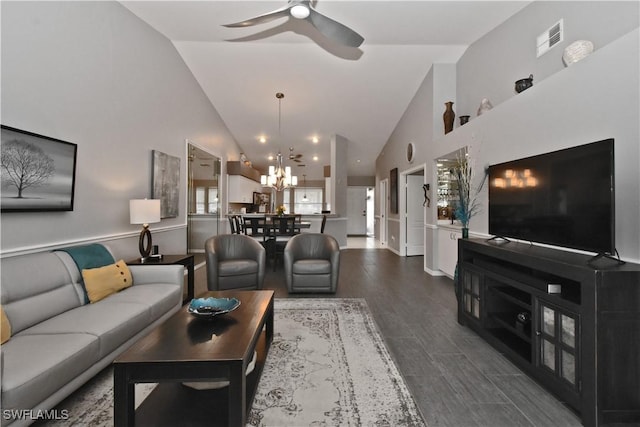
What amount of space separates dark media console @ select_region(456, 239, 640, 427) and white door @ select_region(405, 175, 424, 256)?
4.60 meters

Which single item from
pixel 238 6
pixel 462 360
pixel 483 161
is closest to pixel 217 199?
pixel 238 6

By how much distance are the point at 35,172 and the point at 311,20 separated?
2.65m

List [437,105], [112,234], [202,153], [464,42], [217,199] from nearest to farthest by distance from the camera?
[112,234] → [464,42] → [437,105] → [202,153] → [217,199]

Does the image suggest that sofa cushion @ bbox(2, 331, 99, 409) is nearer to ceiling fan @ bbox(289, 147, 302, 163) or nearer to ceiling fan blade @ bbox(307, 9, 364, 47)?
ceiling fan blade @ bbox(307, 9, 364, 47)

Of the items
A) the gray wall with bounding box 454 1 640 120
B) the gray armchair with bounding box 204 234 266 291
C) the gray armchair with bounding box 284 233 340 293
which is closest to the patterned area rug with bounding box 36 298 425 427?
the gray armchair with bounding box 284 233 340 293

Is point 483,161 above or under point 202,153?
under

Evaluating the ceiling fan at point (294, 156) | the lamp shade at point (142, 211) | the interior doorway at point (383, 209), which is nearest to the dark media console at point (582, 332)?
the lamp shade at point (142, 211)

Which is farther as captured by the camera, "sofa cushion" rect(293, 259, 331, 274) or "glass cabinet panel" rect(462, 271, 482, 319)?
"sofa cushion" rect(293, 259, 331, 274)

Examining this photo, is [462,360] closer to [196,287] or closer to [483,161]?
[483,161]

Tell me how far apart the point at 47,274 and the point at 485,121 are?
182 inches

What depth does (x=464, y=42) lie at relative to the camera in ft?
14.2

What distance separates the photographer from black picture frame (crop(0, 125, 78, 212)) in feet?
6.88

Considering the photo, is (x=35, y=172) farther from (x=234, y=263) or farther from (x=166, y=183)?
(x=234, y=263)

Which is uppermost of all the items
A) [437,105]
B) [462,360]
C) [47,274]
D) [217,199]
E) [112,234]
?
[437,105]
